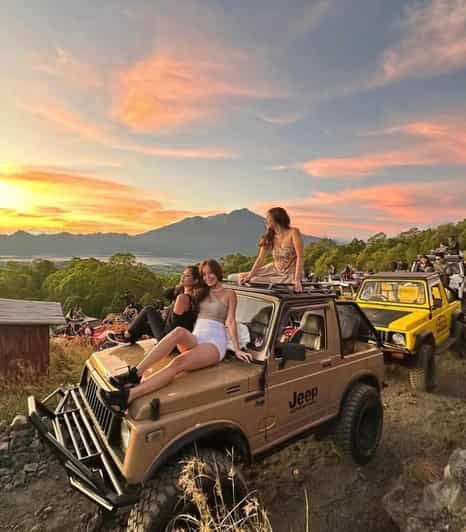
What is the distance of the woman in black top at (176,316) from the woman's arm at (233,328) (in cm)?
41

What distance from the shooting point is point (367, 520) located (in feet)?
10.6

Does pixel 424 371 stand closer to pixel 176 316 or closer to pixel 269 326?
pixel 269 326

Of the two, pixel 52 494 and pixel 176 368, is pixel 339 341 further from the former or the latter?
pixel 52 494

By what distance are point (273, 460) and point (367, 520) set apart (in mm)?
1210

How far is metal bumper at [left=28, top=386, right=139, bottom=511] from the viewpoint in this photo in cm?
230

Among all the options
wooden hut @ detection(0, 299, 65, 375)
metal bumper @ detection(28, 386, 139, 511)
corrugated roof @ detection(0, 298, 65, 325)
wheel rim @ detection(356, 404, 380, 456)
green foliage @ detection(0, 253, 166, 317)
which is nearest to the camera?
metal bumper @ detection(28, 386, 139, 511)

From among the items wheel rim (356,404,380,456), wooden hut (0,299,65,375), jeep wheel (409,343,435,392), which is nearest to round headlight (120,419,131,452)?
wheel rim (356,404,380,456)

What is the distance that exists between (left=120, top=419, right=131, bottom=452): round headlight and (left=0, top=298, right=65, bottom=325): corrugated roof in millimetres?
4641

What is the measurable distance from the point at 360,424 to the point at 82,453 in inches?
122

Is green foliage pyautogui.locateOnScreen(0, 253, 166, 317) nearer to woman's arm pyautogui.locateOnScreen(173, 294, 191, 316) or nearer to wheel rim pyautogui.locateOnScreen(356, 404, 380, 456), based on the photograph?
woman's arm pyautogui.locateOnScreen(173, 294, 191, 316)

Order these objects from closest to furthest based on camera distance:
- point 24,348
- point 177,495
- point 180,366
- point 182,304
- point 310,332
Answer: point 177,495 < point 180,366 < point 182,304 < point 310,332 < point 24,348

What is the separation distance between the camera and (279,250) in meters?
4.46

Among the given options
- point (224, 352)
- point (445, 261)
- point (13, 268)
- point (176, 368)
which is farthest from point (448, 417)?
point (13, 268)

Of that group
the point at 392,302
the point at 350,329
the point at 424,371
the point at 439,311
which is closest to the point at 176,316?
the point at 350,329
